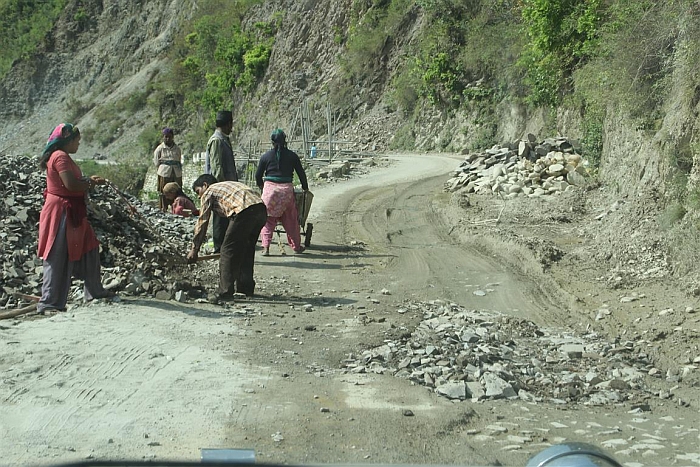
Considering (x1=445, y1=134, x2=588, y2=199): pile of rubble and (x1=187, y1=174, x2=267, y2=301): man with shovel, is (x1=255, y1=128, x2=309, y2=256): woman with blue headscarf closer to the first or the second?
(x1=187, y1=174, x2=267, y2=301): man with shovel

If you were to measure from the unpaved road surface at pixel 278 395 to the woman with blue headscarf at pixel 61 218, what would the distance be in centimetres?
40

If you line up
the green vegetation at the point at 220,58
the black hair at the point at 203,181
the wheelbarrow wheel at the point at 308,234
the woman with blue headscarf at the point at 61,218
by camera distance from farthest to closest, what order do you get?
the green vegetation at the point at 220,58 < the wheelbarrow wheel at the point at 308,234 < the black hair at the point at 203,181 < the woman with blue headscarf at the point at 61,218

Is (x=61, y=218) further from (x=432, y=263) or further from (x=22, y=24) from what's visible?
(x=22, y=24)

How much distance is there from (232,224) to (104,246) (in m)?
1.89

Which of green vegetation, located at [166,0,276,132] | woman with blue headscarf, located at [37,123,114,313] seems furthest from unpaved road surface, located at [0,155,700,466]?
green vegetation, located at [166,0,276,132]

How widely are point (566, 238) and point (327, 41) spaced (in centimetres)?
3542

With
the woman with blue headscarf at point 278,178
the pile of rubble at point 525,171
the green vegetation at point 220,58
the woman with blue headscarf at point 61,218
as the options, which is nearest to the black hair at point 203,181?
the woman with blue headscarf at point 61,218

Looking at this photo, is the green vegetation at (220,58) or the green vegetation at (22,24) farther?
the green vegetation at (22,24)

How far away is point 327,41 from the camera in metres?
47.6

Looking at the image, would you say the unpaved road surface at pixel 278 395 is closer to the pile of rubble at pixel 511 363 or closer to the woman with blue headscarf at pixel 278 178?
the pile of rubble at pixel 511 363

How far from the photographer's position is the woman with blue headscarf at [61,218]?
8477 millimetres

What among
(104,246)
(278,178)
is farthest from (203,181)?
(278,178)

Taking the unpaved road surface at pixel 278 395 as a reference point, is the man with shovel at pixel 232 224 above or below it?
above

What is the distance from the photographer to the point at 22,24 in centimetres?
7275
